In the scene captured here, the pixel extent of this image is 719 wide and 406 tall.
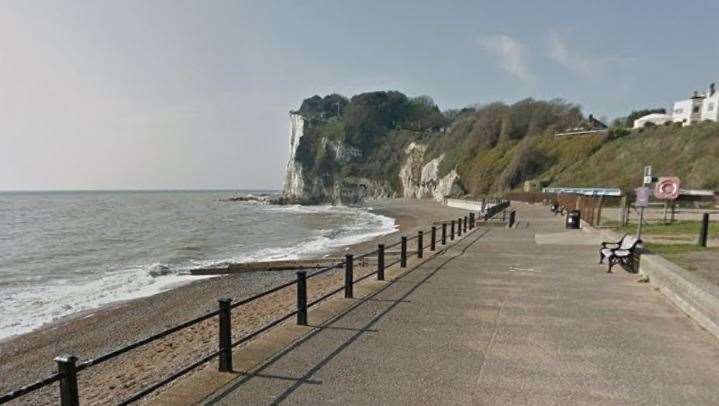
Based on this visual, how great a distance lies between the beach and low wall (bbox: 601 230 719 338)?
→ 25.9ft

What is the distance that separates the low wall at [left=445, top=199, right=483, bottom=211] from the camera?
50681 mm

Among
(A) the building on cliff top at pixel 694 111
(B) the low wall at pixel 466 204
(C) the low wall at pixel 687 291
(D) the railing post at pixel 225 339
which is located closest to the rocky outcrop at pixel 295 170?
(B) the low wall at pixel 466 204

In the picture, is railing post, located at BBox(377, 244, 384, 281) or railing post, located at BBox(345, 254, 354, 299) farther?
railing post, located at BBox(377, 244, 384, 281)

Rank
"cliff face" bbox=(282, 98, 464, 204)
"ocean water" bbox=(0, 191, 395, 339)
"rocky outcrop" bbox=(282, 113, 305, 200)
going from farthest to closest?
"rocky outcrop" bbox=(282, 113, 305, 200), "cliff face" bbox=(282, 98, 464, 204), "ocean water" bbox=(0, 191, 395, 339)

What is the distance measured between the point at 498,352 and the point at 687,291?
12.3 feet

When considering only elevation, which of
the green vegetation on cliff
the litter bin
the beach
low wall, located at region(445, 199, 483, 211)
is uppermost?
the green vegetation on cliff

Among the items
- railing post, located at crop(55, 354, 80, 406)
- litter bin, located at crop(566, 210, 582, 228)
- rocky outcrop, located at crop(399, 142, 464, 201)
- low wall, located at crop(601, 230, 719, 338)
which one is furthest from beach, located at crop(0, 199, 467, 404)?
rocky outcrop, located at crop(399, 142, 464, 201)

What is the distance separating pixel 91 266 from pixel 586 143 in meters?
78.7

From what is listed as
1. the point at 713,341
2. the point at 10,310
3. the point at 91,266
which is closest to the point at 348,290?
the point at 713,341

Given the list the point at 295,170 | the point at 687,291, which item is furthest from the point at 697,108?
the point at 295,170

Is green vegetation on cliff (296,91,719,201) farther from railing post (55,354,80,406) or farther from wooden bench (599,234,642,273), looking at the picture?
railing post (55,354,80,406)

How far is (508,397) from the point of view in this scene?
3.98 metres

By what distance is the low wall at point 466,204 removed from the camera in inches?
1995

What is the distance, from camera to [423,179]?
354 feet
